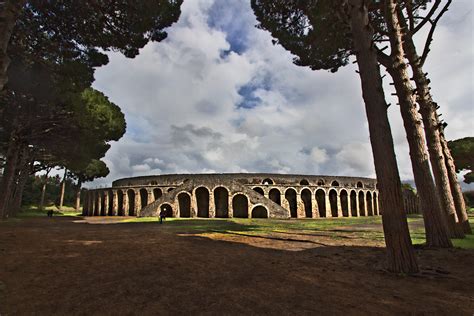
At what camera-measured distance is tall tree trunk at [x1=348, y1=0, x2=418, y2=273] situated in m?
5.22

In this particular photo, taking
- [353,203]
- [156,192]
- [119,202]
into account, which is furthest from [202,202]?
[353,203]

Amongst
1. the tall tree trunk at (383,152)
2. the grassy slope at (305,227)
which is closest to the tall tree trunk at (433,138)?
the grassy slope at (305,227)

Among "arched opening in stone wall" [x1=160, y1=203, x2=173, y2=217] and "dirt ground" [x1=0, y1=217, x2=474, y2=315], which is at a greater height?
"arched opening in stone wall" [x1=160, y1=203, x2=173, y2=217]

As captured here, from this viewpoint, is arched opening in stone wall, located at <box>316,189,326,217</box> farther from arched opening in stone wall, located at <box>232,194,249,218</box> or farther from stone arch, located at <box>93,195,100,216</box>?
stone arch, located at <box>93,195,100,216</box>

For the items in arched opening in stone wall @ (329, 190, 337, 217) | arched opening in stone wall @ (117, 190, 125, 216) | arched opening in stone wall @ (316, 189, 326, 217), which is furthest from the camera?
arched opening in stone wall @ (117, 190, 125, 216)

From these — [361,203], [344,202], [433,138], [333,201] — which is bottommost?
[361,203]

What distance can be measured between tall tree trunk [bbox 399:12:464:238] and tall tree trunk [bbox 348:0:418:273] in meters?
4.92

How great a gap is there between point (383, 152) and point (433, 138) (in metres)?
5.50

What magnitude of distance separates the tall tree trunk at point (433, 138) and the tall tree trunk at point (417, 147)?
1.29 meters

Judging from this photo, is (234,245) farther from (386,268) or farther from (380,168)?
(380,168)

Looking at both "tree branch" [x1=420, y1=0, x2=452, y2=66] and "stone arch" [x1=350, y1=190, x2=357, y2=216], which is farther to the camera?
"stone arch" [x1=350, y1=190, x2=357, y2=216]

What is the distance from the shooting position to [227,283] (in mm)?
4566

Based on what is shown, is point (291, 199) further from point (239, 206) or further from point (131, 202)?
point (131, 202)

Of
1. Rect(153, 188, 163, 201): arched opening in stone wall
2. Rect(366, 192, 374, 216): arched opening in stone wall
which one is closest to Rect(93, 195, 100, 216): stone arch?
Rect(153, 188, 163, 201): arched opening in stone wall
